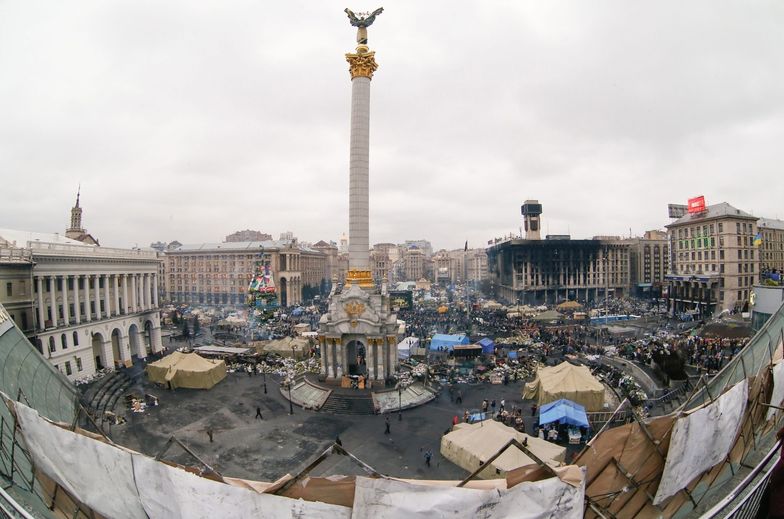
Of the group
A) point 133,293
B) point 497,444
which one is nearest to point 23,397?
point 497,444

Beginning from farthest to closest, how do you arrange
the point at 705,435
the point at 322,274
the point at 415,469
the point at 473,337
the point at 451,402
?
Answer: the point at 322,274
the point at 473,337
the point at 451,402
the point at 415,469
the point at 705,435

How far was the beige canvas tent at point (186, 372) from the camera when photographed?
34.1 meters

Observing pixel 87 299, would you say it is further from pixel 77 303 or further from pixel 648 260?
pixel 648 260

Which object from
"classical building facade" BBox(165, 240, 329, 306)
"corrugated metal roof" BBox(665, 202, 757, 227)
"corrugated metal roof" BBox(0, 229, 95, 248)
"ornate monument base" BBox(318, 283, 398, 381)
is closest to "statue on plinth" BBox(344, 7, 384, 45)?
"ornate monument base" BBox(318, 283, 398, 381)

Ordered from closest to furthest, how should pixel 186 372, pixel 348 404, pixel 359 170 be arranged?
pixel 348 404 < pixel 186 372 < pixel 359 170

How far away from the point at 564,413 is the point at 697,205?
64.8 meters

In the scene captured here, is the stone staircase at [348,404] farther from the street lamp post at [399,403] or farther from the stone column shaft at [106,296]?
the stone column shaft at [106,296]

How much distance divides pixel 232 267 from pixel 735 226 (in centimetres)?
9983

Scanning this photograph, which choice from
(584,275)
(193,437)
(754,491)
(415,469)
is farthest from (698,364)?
(584,275)

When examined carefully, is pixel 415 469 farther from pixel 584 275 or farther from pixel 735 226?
pixel 584 275

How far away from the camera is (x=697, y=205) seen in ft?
229

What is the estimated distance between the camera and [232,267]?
103 m

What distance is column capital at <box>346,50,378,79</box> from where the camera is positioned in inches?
1406

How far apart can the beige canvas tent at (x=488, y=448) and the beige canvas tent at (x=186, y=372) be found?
2197 centimetres
